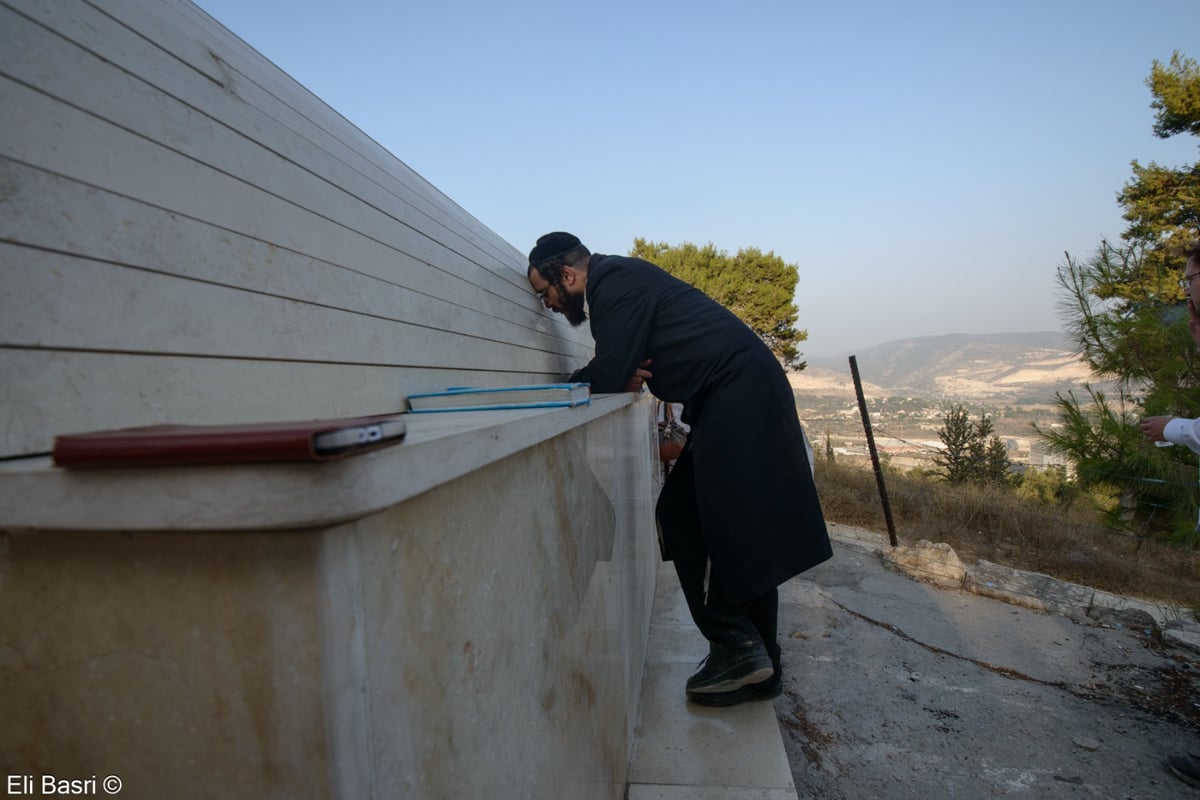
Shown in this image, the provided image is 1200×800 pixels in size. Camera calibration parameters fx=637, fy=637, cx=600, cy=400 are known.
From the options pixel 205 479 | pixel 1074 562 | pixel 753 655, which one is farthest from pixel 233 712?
pixel 1074 562

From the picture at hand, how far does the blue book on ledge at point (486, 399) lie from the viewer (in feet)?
4.87

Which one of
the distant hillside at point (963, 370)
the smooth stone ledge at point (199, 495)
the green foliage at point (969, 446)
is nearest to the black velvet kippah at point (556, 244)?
the smooth stone ledge at point (199, 495)

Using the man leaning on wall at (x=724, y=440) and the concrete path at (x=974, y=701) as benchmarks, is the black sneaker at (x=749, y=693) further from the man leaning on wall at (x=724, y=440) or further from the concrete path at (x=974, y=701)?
the concrete path at (x=974, y=701)

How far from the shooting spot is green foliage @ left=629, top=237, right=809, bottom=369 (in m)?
22.2

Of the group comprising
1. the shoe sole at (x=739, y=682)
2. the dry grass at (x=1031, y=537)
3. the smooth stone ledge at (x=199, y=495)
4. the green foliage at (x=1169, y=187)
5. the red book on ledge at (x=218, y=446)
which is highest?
the green foliage at (x=1169, y=187)

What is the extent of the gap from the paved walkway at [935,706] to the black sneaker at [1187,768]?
0.05m

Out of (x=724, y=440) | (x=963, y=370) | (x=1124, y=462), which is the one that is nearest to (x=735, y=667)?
(x=724, y=440)

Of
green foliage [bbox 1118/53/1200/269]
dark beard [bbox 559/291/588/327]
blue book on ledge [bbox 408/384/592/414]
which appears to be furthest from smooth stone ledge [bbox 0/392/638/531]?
green foliage [bbox 1118/53/1200/269]

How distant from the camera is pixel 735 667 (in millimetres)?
2553

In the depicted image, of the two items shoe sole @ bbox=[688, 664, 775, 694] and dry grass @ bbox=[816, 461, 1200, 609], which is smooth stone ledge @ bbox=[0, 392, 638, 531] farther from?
dry grass @ bbox=[816, 461, 1200, 609]

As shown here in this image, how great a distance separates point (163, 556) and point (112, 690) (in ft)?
0.51

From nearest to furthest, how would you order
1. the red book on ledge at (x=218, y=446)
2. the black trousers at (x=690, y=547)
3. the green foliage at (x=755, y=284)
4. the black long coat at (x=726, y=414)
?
1. the red book on ledge at (x=218, y=446)
2. the black long coat at (x=726, y=414)
3. the black trousers at (x=690, y=547)
4. the green foliage at (x=755, y=284)

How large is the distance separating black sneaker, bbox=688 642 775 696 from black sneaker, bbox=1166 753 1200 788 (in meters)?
2.23

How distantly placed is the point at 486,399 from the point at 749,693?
198 centimetres
